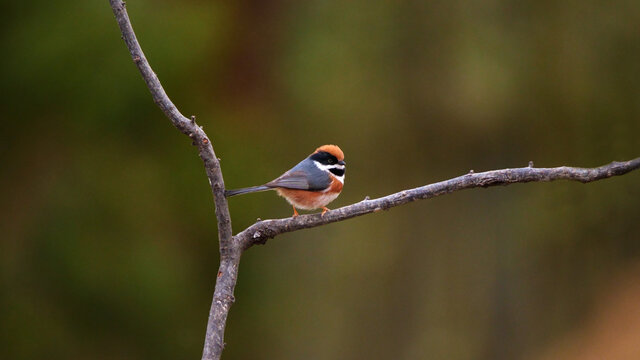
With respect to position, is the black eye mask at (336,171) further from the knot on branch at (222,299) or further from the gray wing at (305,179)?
the knot on branch at (222,299)

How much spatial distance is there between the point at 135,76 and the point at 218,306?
118 inches

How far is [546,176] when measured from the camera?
2.63 metres

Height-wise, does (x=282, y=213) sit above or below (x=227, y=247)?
above

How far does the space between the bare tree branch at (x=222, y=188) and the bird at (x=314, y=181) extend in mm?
477

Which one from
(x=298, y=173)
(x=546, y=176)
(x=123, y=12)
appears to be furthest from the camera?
(x=298, y=173)

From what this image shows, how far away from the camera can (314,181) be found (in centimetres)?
327

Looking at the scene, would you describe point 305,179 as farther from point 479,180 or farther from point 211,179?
point 479,180

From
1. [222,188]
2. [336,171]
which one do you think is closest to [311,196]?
[336,171]

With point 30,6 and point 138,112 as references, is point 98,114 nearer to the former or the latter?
point 138,112

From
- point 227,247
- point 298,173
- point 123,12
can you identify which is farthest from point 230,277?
point 123,12

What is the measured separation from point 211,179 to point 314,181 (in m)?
0.85

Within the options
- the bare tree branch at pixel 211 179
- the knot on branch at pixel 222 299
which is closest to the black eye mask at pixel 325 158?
the bare tree branch at pixel 211 179

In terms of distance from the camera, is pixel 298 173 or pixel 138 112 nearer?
pixel 298 173

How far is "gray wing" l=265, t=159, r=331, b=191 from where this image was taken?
325cm
